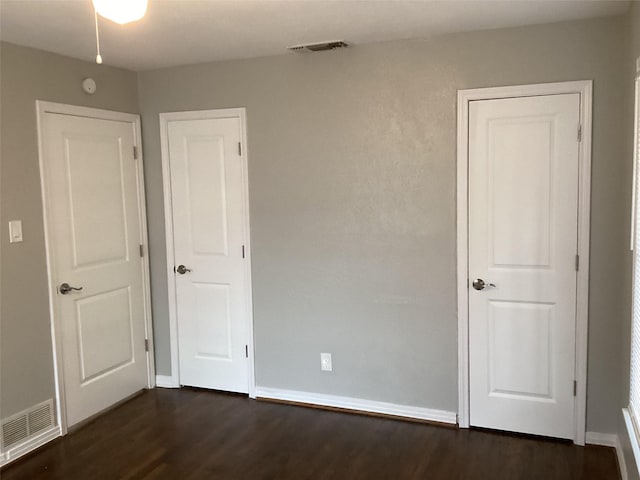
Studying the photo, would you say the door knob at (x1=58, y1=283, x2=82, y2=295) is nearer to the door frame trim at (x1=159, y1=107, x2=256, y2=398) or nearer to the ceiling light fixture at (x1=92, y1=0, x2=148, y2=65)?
the door frame trim at (x1=159, y1=107, x2=256, y2=398)

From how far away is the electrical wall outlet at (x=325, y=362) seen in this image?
12.5ft

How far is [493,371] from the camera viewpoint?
3.41m

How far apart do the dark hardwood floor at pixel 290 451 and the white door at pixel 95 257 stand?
1.07 feet

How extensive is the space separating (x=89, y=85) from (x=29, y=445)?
7.38ft

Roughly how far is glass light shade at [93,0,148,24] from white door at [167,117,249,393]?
7.33 ft

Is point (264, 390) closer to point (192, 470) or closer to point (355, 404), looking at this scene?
point (355, 404)

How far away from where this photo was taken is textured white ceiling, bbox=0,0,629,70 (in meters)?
2.65

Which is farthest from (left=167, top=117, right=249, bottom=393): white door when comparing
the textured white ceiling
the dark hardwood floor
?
the textured white ceiling

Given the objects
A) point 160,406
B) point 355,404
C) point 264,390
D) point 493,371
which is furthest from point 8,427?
point 493,371

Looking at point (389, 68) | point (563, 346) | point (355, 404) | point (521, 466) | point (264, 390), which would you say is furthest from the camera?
point (264, 390)

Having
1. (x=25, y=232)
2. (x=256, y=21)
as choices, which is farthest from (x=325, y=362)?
(x=256, y=21)

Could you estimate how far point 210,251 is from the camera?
4078mm

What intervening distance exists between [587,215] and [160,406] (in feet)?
9.95

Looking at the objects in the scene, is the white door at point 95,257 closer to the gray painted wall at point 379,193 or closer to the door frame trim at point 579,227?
the gray painted wall at point 379,193
